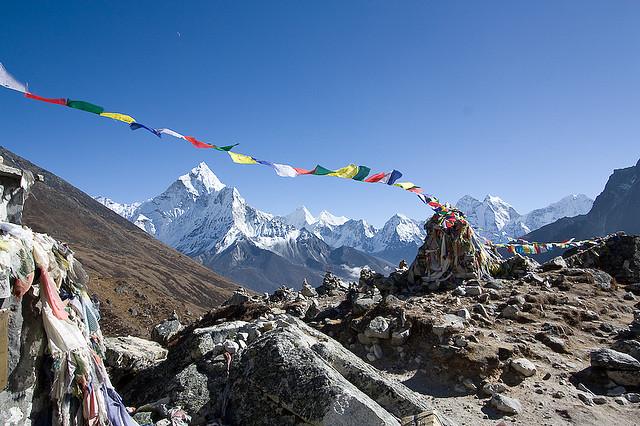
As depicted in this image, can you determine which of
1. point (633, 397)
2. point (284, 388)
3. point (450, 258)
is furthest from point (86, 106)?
point (450, 258)

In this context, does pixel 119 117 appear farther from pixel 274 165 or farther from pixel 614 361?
pixel 614 361

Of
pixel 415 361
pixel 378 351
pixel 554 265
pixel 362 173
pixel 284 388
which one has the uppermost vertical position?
pixel 362 173

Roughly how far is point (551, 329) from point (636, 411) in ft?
10.5

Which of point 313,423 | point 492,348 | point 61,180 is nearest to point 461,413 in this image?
point 492,348

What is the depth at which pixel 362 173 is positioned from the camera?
1121cm

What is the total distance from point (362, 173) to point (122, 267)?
3167 inches

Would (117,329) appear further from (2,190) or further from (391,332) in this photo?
(2,190)

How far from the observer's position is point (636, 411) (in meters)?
6.91

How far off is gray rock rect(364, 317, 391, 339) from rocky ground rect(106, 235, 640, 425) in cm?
3

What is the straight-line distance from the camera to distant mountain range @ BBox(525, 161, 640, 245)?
14500 centimetres

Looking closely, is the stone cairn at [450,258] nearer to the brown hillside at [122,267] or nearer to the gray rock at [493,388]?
the gray rock at [493,388]

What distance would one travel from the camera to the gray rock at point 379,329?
9.91 metres

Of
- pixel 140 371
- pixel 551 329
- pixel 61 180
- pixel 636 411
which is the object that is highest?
pixel 61 180

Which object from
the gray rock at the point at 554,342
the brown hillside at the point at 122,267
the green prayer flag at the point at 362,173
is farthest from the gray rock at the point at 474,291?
the brown hillside at the point at 122,267
